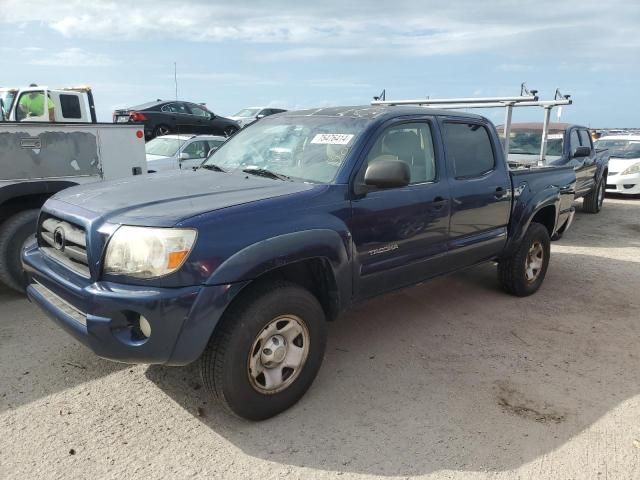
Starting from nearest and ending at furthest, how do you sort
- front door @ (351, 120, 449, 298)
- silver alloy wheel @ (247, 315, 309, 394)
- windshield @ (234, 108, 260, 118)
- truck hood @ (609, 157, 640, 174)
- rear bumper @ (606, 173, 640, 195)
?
1. silver alloy wheel @ (247, 315, 309, 394)
2. front door @ (351, 120, 449, 298)
3. rear bumper @ (606, 173, 640, 195)
4. truck hood @ (609, 157, 640, 174)
5. windshield @ (234, 108, 260, 118)

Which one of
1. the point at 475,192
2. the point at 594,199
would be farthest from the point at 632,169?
the point at 475,192

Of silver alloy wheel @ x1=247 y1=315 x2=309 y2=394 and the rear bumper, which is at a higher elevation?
silver alloy wheel @ x1=247 y1=315 x2=309 y2=394

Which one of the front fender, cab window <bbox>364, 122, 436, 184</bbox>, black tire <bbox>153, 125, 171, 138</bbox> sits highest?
cab window <bbox>364, 122, 436, 184</bbox>

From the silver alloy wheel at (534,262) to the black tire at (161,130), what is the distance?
13.0m

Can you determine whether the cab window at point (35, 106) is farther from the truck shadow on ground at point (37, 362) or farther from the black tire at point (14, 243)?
the truck shadow on ground at point (37, 362)

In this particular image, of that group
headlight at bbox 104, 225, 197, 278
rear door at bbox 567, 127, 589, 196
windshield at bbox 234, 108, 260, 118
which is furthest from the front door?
windshield at bbox 234, 108, 260, 118

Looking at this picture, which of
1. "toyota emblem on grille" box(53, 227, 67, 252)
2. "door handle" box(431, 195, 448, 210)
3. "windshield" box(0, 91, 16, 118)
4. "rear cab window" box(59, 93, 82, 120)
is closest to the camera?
"toyota emblem on grille" box(53, 227, 67, 252)

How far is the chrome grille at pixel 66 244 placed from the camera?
2.79m

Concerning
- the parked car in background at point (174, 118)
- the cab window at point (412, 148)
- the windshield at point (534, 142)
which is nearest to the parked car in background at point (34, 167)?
the cab window at point (412, 148)

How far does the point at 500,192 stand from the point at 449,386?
189 centimetres

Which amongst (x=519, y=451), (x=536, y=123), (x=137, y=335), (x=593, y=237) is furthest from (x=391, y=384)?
(x=536, y=123)

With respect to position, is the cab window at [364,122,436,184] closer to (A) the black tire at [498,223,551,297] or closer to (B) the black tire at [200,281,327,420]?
(B) the black tire at [200,281,327,420]

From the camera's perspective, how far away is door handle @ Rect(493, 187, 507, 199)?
443 centimetres

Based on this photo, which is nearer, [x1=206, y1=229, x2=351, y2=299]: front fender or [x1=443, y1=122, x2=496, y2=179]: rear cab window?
[x1=206, y1=229, x2=351, y2=299]: front fender
